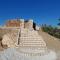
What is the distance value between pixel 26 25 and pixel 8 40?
6561 mm

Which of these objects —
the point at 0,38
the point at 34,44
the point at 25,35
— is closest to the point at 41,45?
the point at 34,44

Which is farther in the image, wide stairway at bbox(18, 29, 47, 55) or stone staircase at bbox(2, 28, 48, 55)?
stone staircase at bbox(2, 28, 48, 55)

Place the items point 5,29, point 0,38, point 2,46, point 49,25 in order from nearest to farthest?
1. point 2,46
2. point 0,38
3. point 5,29
4. point 49,25

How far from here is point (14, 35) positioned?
Answer: 2025 cm

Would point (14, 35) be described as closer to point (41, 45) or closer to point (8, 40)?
point (8, 40)

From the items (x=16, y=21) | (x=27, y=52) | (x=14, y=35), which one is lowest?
(x=27, y=52)

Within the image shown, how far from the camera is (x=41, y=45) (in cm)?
1859

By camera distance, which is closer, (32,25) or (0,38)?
(0,38)

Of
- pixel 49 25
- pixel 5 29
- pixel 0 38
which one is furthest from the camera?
pixel 49 25

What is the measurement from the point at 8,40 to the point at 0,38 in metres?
1.42

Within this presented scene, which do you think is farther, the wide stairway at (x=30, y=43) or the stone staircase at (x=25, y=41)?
the stone staircase at (x=25, y=41)

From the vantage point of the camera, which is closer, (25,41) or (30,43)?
(30,43)

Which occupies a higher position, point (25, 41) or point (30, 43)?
point (25, 41)

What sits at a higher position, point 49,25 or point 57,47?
point 49,25
